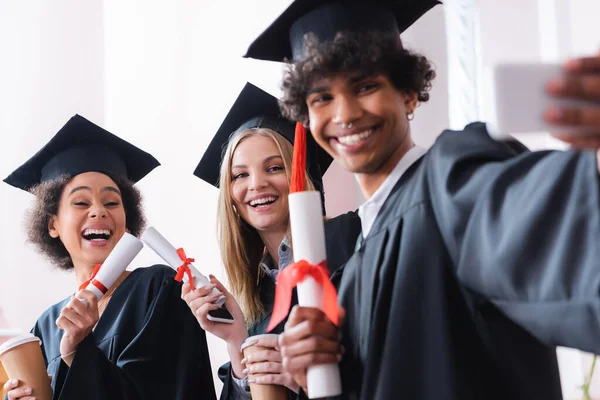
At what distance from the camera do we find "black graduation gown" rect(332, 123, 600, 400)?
1.07 meters

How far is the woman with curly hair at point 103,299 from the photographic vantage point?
8.39 ft

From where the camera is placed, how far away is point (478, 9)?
3064 millimetres

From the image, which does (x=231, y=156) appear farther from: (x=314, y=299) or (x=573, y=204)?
(x=573, y=204)

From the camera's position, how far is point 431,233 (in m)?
1.38

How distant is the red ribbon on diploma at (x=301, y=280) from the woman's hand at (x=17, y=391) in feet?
4.06

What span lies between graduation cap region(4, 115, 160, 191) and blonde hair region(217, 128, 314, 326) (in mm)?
644

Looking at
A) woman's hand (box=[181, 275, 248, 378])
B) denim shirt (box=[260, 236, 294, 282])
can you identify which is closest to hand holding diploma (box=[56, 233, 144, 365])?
woman's hand (box=[181, 275, 248, 378])

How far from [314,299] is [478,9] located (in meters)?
1.96

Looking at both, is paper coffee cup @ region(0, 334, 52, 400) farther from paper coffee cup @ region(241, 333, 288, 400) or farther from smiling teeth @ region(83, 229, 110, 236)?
paper coffee cup @ region(241, 333, 288, 400)

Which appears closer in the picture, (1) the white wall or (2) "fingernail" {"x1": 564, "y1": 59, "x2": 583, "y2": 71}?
(2) "fingernail" {"x1": 564, "y1": 59, "x2": 583, "y2": 71}

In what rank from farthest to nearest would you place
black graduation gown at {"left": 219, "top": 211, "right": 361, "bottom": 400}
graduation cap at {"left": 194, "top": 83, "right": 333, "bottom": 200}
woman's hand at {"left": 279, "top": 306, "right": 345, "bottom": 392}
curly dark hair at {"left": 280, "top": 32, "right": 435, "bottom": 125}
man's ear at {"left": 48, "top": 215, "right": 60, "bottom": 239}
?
man's ear at {"left": 48, "top": 215, "right": 60, "bottom": 239} → graduation cap at {"left": 194, "top": 83, "right": 333, "bottom": 200} → black graduation gown at {"left": 219, "top": 211, "right": 361, "bottom": 400} → curly dark hair at {"left": 280, "top": 32, "right": 435, "bottom": 125} → woman's hand at {"left": 279, "top": 306, "right": 345, "bottom": 392}

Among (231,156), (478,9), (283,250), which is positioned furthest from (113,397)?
(478,9)

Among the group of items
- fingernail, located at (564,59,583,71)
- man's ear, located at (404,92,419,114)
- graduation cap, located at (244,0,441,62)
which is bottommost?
fingernail, located at (564,59,583,71)

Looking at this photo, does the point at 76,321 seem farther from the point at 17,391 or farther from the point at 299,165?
the point at 299,165
